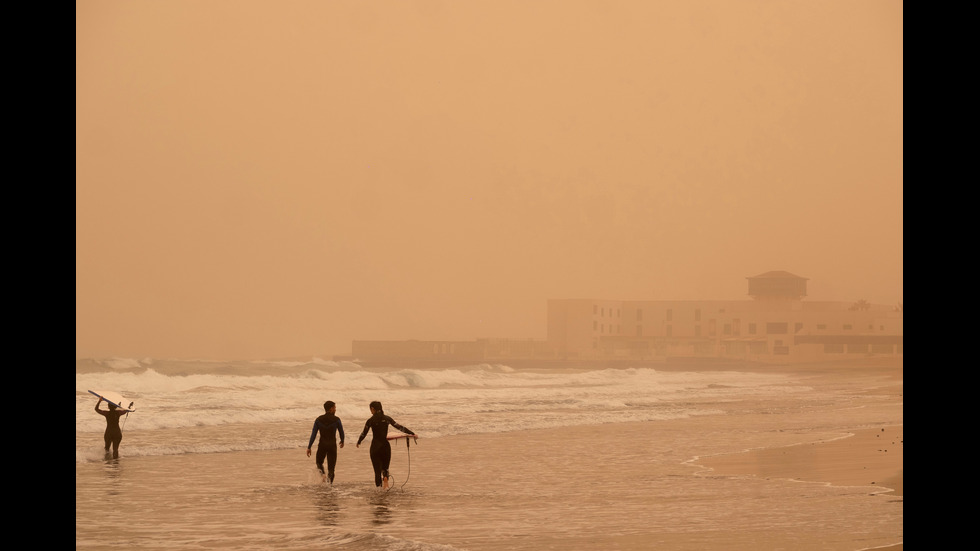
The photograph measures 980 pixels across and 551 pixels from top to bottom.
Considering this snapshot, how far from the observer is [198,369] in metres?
81.2

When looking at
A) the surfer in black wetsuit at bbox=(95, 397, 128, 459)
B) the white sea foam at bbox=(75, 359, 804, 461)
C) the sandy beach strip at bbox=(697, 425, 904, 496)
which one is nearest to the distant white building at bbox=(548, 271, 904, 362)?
the white sea foam at bbox=(75, 359, 804, 461)

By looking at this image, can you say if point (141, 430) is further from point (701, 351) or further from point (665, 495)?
point (701, 351)

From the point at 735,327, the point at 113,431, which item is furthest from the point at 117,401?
the point at 735,327

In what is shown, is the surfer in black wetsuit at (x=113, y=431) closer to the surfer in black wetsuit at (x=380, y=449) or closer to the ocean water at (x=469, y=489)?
the ocean water at (x=469, y=489)

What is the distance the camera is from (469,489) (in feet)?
50.0

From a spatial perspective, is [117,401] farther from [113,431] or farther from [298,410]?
[298,410]

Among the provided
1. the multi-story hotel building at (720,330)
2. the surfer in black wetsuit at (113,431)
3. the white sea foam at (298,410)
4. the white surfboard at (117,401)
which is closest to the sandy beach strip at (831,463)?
the white sea foam at (298,410)

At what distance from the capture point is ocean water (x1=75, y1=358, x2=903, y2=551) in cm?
1140

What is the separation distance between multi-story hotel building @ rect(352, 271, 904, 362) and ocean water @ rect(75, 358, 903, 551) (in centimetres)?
8111

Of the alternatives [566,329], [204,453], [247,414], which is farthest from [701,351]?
[204,453]

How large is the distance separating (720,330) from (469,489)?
103 meters

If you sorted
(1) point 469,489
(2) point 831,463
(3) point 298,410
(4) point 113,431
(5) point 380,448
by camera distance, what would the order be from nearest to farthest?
(5) point 380,448 → (1) point 469,489 → (2) point 831,463 → (4) point 113,431 → (3) point 298,410

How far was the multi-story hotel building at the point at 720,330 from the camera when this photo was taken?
364 ft
